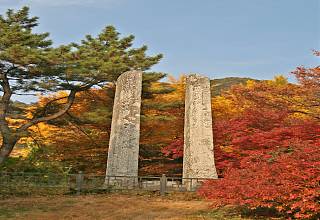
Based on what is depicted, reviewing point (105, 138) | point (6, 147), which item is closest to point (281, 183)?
point (6, 147)

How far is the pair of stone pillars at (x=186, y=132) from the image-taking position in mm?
14492

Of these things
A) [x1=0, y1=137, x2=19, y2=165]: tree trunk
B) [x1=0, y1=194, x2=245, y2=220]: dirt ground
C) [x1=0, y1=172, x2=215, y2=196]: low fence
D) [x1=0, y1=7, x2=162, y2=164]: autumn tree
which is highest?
[x1=0, y1=7, x2=162, y2=164]: autumn tree

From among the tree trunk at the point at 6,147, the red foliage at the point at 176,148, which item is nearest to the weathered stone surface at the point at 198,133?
the red foliage at the point at 176,148

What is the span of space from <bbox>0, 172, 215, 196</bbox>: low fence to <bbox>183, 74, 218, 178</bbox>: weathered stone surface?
566 mm

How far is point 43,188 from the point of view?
1427cm

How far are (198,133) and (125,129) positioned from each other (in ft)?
9.98

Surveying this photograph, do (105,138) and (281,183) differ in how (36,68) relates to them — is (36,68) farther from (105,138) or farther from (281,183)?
(281,183)

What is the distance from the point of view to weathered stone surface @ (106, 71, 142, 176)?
1473cm

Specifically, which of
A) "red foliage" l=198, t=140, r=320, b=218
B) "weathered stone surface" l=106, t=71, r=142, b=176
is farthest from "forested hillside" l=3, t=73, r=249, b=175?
"red foliage" l=198, t=140, r=320, b=218

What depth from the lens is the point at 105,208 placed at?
33.0 feet

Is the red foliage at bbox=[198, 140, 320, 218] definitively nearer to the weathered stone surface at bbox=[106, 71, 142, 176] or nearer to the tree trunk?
the weathered stone surface at bbox=[106, 71, 142, 176]

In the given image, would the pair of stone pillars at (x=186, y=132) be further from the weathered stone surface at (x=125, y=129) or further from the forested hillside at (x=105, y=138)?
the forested hillside at (x=105, y=138)

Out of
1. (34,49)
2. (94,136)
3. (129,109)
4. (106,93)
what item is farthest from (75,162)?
(34,49)

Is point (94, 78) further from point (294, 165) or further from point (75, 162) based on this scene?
point (294, 165)
